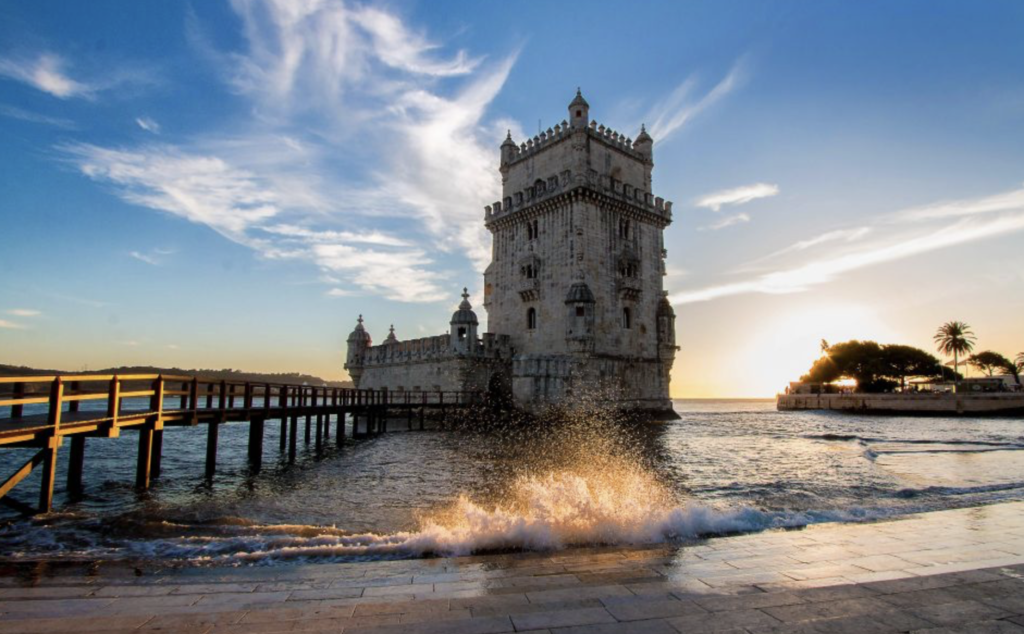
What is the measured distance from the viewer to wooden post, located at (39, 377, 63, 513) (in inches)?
376

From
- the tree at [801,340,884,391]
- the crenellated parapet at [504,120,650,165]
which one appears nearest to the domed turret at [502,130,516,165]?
the crenellated parapet at [504,120,650,165]

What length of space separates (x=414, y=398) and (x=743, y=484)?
2667cm

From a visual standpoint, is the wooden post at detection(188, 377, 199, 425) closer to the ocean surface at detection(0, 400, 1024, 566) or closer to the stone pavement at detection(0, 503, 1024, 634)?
the ocean surface at detection(0, 400, 1024, 566)

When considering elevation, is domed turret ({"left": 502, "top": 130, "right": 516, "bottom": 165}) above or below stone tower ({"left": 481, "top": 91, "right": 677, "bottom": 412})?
above

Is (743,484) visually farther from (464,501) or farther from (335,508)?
(335,508)

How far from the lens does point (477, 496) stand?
41.3ft

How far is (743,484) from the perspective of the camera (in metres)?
14.5

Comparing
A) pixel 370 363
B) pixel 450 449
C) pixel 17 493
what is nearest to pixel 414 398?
pixel 370 363

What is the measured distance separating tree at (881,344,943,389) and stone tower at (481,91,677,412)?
60.6 m

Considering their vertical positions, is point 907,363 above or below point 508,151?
below

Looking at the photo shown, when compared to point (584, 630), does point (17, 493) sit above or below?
below

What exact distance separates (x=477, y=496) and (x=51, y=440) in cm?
812

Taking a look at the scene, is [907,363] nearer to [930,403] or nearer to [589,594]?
[930,403]

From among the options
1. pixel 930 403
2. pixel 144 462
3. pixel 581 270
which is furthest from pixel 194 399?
pixel 930 403
